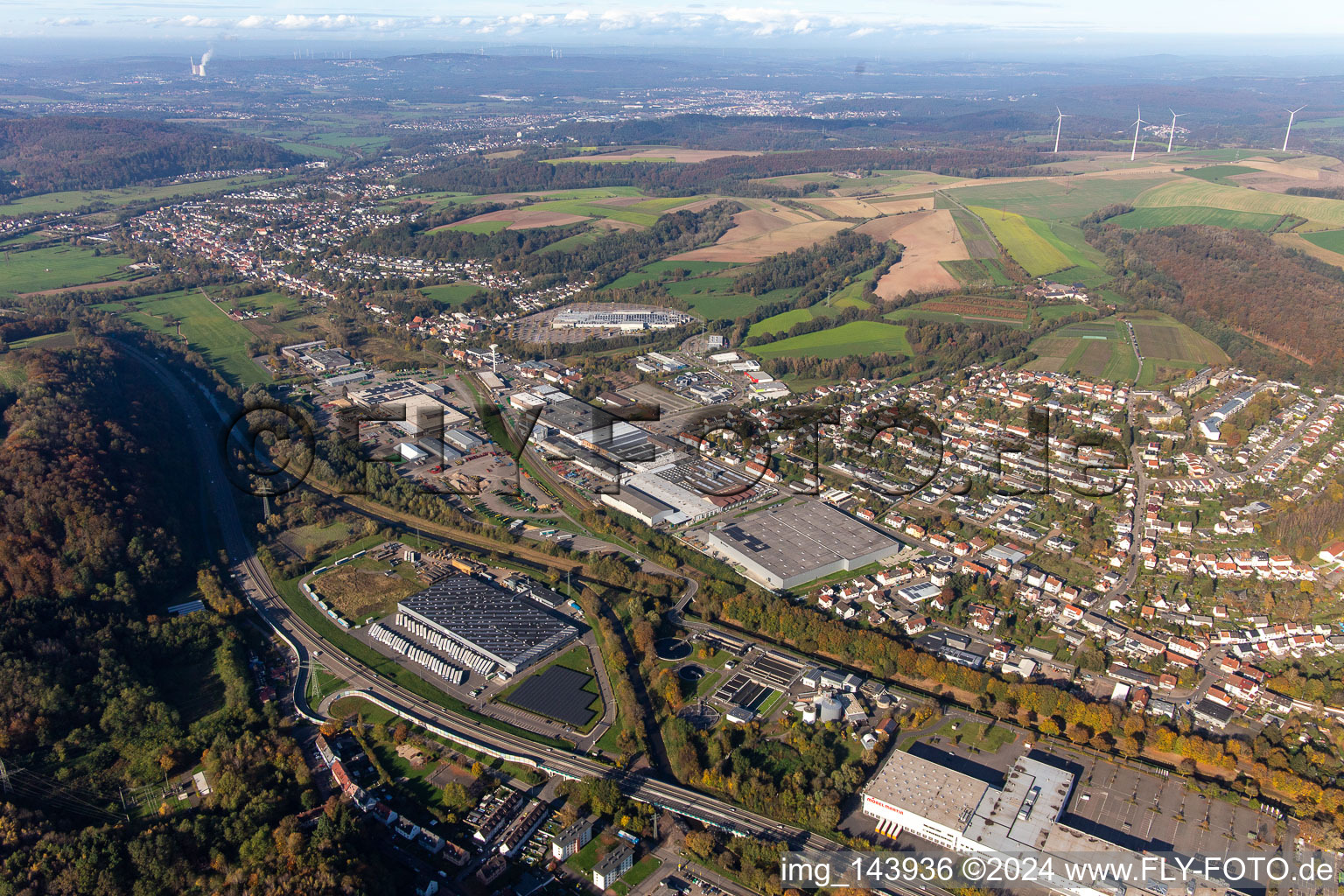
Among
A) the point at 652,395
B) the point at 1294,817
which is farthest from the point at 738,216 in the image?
the point at 1294,817

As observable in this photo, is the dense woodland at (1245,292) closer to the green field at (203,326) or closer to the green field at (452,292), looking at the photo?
the green field at (452,292)

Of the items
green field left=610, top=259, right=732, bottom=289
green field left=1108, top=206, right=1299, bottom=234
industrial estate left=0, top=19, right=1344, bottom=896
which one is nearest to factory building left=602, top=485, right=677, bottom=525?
industrial estate left=0, top=19, right=1344, bottom=896

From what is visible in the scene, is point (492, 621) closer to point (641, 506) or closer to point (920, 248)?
point (641, 506)

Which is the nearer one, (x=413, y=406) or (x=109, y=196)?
(x=413, y=406)

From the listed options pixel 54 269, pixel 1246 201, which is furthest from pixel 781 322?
pixel 54 269

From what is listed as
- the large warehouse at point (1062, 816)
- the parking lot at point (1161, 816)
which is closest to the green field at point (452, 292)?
the large warehouse at point (1062, 816)

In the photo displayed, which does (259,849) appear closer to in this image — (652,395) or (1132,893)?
(1132,893)
